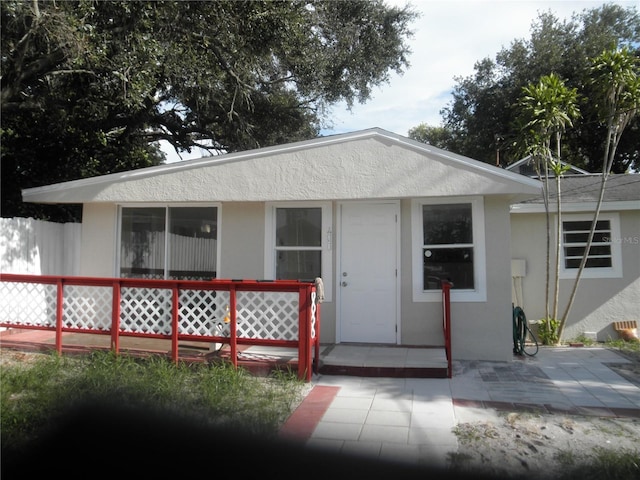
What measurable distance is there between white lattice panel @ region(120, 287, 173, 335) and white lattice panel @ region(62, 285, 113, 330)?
390 millimetres

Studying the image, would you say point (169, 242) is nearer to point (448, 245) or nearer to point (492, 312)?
point (448, 245)

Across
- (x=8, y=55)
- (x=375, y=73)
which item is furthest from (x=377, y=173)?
(x=375, y=73)

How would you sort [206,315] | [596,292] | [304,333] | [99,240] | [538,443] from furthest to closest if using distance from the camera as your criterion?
[596,292]
[99,240]
[206,315]
[304,333]
[538,443]

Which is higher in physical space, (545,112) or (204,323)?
(545,112)

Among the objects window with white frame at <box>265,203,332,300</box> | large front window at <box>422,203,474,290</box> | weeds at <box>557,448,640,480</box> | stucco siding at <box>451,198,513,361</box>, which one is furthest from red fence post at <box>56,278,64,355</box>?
weeds at <box>557,448,640,480</box>

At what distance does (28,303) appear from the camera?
677 centimetres

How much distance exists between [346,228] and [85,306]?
3.99 meters

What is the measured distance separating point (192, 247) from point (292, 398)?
3756 millimetres

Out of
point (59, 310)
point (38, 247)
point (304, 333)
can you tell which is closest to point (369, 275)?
point (304, 333)

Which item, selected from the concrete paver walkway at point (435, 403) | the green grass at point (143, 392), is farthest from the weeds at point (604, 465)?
the green grass at point (143, 392)

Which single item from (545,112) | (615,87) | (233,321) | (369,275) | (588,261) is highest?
(615,87)

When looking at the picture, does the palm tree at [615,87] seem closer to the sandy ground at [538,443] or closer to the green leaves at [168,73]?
the sandy ground at [538,443]

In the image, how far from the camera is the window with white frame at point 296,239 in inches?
293

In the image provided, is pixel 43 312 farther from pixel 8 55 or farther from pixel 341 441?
pixel 341 441
